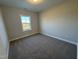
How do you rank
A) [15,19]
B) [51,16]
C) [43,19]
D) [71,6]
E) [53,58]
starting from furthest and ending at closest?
[43,19], [51,16], [15,19], [71,6], [53,58]

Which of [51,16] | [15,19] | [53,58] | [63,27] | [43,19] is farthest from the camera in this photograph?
[43,19]

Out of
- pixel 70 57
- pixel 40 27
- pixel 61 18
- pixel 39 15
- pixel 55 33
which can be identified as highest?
pixel 39 15

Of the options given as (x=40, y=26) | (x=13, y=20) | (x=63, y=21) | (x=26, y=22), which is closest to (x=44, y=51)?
(x=63, y=21)

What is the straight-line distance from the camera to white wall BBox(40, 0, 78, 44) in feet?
10.2

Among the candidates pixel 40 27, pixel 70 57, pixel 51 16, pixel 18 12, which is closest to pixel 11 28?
pixel 18 12

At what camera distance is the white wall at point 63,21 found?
10.2ft

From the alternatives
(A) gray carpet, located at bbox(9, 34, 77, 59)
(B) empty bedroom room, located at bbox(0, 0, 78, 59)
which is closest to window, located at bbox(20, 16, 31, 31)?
(B) empty bedroom room, located at bbox(0, 0, 78, 59)

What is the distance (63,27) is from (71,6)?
121 cm

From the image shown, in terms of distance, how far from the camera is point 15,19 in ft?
12.9

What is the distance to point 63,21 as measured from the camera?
3.54 m

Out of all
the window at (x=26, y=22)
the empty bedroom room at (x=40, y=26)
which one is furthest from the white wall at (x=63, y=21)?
the window at (x=26, y=22)

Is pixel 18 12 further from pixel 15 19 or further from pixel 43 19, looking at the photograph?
pixel 43 19

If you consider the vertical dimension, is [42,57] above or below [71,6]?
below

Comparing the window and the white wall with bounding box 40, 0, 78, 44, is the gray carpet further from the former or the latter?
the window
